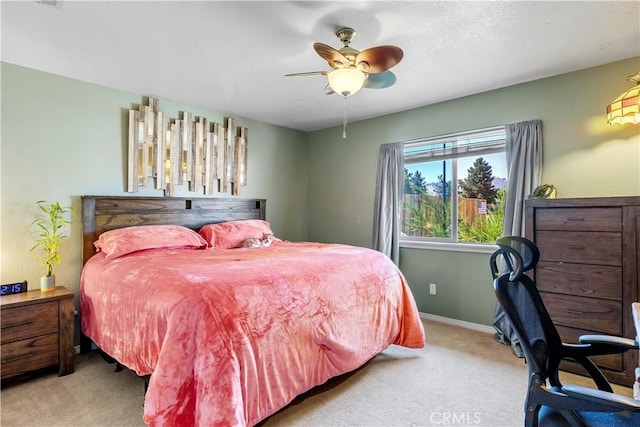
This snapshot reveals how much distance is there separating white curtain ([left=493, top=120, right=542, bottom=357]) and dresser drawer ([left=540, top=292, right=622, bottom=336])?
476 mm

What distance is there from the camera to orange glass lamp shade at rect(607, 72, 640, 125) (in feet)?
7.37

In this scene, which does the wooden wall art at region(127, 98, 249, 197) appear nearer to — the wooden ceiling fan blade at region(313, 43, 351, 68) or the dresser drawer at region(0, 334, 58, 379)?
the dresser drawer at region(0, 334, 58, 379)

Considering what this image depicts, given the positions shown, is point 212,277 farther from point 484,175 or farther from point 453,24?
point 484,175

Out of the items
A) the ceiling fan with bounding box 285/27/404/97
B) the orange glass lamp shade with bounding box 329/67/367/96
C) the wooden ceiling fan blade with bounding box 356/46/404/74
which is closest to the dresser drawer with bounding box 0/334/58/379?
the ceiling fan with bounding box 285/27/404/97

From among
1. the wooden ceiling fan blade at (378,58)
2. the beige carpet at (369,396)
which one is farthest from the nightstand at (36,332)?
the wooden ceiling fan blade at (378,58)

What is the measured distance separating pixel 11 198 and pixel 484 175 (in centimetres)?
435

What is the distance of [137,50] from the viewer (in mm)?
2377

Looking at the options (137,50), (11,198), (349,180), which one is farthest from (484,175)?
(11,198)

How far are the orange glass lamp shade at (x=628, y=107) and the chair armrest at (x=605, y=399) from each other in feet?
7.47

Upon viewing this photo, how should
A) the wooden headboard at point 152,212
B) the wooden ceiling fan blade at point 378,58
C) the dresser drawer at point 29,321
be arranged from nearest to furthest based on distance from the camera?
the wooden ceiling fan blade at point 378,58 → the dresser drawer at point 29,321 → the wooden headboard at point 152,212

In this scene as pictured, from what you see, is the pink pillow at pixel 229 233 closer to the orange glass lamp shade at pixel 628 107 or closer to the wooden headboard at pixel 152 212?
the wooden headboard at pixel 152 212

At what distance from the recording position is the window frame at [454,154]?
330cm

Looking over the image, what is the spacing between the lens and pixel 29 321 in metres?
2.25

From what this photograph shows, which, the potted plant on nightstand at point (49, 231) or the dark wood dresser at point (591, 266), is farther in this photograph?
the potted plant on nightstand at point (49, 231)
